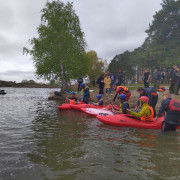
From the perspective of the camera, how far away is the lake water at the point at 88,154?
3531 millimetres

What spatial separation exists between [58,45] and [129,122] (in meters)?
18.7

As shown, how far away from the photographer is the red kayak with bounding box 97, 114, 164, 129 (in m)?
7.18

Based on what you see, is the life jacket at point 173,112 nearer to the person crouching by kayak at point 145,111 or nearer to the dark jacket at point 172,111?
the dark jacket at point 172,111

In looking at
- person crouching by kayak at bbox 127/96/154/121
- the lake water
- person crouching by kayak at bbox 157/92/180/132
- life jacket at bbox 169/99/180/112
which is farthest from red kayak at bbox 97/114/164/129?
life jacket at bbox 169/99/180/112

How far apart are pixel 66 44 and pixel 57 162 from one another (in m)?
20.6

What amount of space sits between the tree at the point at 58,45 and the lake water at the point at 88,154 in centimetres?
1694

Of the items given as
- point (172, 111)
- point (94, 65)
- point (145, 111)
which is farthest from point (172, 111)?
point (94, 65)

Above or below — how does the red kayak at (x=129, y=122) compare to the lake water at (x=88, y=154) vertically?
above

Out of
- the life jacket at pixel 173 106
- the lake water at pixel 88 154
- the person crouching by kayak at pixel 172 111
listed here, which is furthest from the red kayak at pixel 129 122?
the life jacket at pixel 173 106

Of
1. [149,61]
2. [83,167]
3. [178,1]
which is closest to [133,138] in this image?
[83,167]

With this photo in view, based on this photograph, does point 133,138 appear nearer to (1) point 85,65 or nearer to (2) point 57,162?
(2) point 57,162

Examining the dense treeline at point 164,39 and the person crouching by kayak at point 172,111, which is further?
the dense treeline at point 164,39

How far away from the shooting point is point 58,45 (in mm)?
23719

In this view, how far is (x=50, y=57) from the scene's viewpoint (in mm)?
22781
